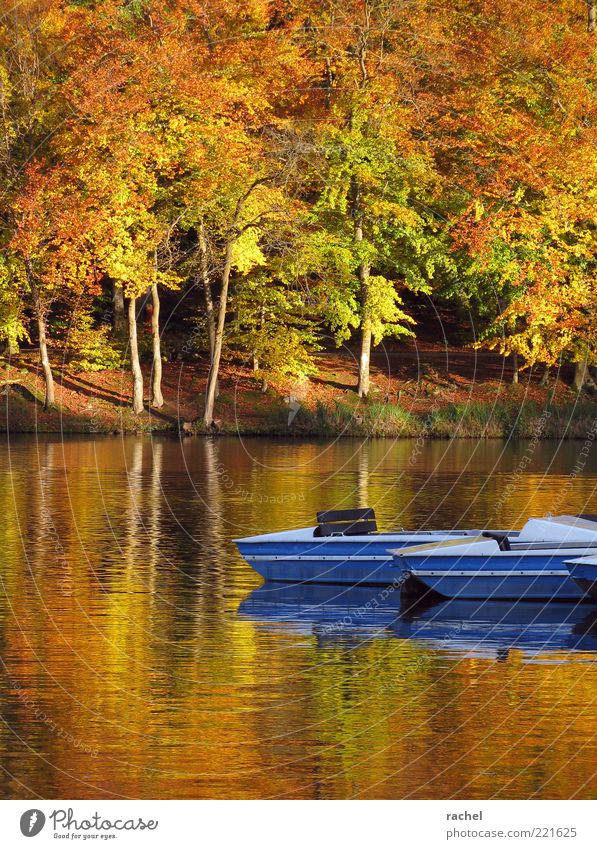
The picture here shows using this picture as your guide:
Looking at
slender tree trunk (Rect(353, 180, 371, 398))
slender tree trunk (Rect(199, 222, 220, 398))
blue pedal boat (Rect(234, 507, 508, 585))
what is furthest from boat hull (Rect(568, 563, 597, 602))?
slender tree trunk (Rect(353, 180, 371, 398))

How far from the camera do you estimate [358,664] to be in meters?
27.8

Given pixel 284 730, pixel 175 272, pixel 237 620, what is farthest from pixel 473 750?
pixel 175 272

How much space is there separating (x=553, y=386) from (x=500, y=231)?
9.48m

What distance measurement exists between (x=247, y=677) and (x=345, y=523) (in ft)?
38.3

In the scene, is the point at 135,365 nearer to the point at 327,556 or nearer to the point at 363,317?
the point at 363,317

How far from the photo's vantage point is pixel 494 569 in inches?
1361

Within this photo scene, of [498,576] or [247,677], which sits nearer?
[247,677]

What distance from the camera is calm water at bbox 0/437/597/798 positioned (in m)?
21.2

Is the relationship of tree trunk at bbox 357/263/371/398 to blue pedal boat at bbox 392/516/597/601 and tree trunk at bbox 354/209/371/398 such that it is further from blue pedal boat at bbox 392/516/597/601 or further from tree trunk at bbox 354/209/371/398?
blue pedal boat at bbox 392/516/597/601

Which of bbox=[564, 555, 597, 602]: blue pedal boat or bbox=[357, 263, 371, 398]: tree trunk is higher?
bbox=[357, 263, 371, 398]: tree trunk

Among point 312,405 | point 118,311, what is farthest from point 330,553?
point 118,311

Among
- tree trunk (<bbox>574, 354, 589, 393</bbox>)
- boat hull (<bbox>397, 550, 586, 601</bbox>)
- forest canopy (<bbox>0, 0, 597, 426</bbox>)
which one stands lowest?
boat hull (<bbox>397, 550, 586, 601</bbox>)

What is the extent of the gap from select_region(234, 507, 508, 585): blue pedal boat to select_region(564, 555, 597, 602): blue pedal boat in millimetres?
3638

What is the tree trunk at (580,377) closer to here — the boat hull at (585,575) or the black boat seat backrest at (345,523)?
the black boat seat backrest at (345,523)
